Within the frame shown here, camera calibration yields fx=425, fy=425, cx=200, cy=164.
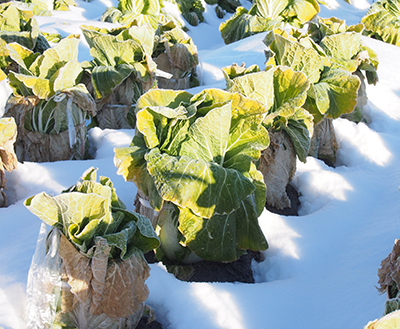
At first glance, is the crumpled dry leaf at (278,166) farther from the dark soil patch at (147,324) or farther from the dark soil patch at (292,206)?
the dark soil patch at (147,324)

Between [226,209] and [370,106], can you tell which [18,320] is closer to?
[226,209]

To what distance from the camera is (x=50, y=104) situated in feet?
12.2

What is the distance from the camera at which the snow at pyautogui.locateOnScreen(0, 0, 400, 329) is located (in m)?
2.18

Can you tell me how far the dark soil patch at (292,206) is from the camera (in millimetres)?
3314

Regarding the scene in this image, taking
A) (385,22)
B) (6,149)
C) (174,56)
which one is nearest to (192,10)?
(385,22)

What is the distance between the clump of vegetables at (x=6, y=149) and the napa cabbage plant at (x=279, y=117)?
5.22 feet

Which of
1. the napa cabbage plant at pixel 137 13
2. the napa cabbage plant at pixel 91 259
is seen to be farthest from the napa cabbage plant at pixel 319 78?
the napa cabbage plant at pixel 137 13

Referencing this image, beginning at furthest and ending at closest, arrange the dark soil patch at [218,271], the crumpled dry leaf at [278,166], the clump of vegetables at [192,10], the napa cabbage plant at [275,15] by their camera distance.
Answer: the clump of vegetables at [192,10], the napa cabbage plant at [275,15], the crumpled dry leaf at [278,166], the dark soil patch at [218,271]

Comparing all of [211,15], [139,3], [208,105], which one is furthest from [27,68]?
[211,15]

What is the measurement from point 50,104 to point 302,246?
2433mm

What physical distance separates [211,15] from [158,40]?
6149 mm

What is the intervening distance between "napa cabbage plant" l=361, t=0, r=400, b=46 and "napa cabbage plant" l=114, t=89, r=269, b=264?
5463 millimetres

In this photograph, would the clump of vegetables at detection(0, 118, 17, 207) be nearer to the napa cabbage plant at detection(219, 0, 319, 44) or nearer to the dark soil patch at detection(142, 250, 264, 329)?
the dark soil patch at detection(142, 250, 264, 329)

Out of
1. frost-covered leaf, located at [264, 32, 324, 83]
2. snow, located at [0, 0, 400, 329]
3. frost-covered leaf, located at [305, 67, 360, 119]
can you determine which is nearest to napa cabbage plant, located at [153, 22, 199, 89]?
snow, located at [0, 0, 400, 329]
